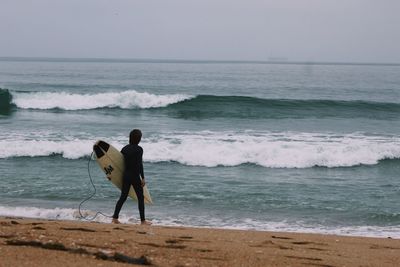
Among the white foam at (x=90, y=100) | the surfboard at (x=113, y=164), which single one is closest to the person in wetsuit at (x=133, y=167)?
the surfboard at (x=113, y=164)

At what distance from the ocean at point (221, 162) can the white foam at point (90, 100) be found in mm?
128

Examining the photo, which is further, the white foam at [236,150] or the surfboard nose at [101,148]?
the white foam at [236,150]

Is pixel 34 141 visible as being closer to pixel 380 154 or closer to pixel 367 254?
pixel 380 154

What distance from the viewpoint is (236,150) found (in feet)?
57.0

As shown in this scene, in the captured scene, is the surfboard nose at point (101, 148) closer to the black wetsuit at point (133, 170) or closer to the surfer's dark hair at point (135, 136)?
the black wetsuit at point (133, 170)

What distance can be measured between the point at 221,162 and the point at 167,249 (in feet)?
35.5

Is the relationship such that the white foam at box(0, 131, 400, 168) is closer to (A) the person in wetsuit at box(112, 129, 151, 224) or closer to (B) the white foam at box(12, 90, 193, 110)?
(A) the person in wetsuit at box(112, 129, 151, 224)

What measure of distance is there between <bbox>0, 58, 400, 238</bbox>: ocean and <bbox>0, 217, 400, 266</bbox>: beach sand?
108 inches

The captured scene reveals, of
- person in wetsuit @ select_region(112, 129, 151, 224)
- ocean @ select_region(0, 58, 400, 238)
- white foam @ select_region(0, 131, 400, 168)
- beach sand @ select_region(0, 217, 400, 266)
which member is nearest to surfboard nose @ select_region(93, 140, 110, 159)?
person in wetsuit @ select_region(112, 129, 151, 224)

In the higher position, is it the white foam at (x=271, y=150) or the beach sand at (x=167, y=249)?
the beach sand at (x=167, y=249)

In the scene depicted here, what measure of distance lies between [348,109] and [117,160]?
24487 millimetres

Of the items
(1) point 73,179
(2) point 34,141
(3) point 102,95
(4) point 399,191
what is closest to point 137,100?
(3) point 102,95

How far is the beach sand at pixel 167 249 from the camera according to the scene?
4.74m

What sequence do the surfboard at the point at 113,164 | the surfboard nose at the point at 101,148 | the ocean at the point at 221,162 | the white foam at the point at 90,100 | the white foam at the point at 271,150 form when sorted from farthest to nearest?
1. the white foam at the point at 90,100
2. the white foam at the point at 271,150
3. the ocean at the point at 221,162
4. the surfboard nose at the point at 101,148
5. the surfboard at the point at 113,164
